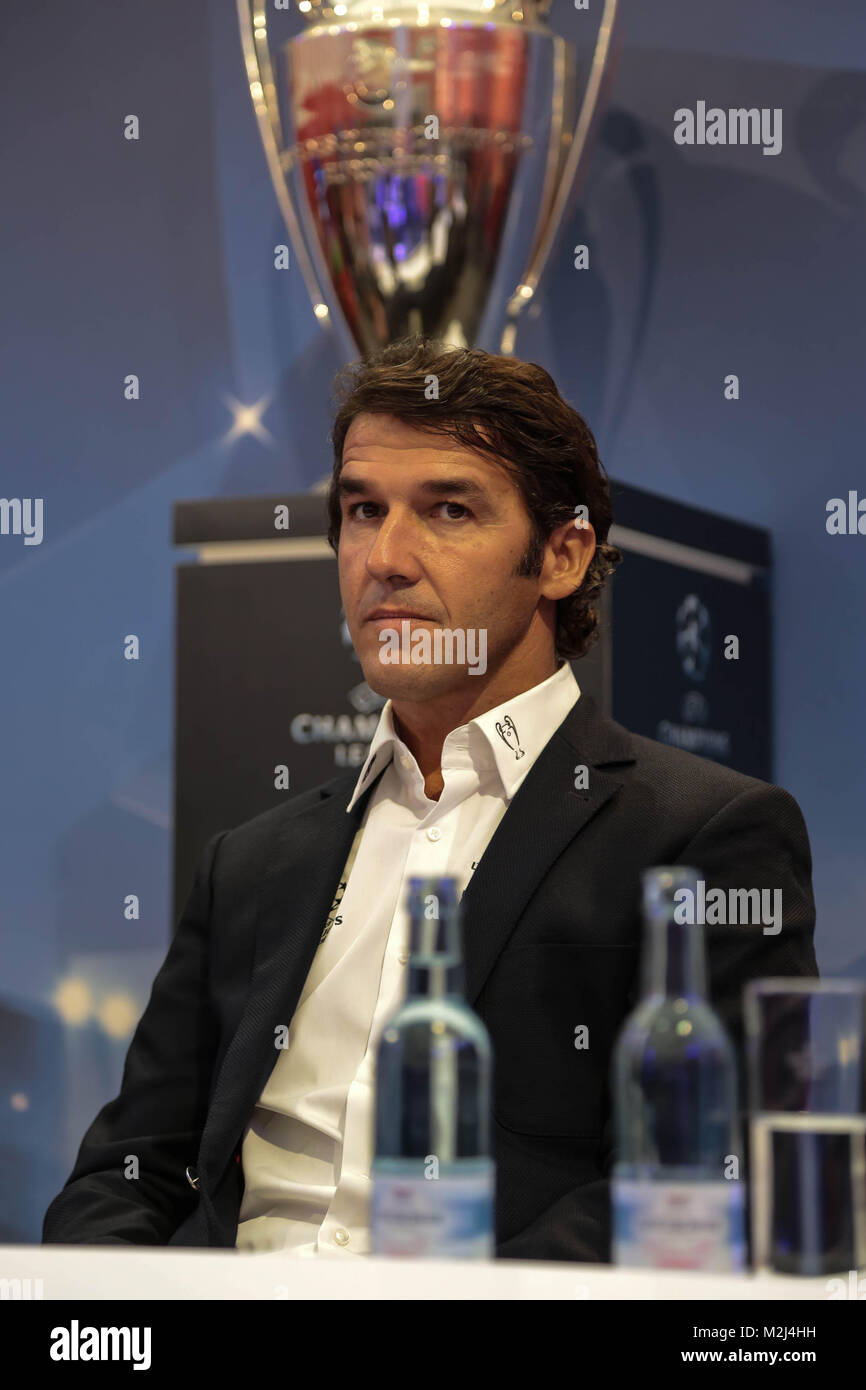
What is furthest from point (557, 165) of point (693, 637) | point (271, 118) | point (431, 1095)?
point (431, 1095)

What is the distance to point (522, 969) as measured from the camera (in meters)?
1.43

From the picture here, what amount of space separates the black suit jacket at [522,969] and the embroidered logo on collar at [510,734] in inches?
1.6

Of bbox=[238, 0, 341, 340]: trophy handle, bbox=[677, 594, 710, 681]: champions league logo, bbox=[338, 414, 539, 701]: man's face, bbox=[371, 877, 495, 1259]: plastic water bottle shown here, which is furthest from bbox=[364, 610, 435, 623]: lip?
bbox=[238, 0, 341, 340]: trophy handle

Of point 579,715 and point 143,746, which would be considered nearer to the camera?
point 579,715

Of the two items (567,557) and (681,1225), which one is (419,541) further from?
(681,1225)

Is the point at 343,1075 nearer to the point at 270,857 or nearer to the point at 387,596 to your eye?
the point at 270,857

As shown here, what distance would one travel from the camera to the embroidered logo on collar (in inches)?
63.0

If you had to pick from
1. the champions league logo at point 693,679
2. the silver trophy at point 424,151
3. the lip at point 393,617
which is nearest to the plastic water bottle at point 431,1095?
the lip at point 393,617

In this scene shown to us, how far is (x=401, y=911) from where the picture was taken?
1550 mm

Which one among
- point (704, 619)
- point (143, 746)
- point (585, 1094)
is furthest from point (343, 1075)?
point (143, 746)

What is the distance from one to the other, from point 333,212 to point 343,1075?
4.28 ft

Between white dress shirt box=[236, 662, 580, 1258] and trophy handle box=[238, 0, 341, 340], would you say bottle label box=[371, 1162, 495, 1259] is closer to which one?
white dress shirt box=[236, 662, 580, 1258]

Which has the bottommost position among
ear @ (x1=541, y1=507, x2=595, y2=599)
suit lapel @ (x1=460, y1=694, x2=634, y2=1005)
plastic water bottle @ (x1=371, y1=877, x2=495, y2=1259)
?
plastic water bottle @ (x1=371, y1=877, x2=495, y2=1259)

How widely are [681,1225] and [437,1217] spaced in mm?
111
